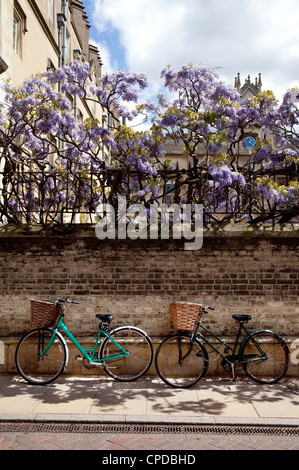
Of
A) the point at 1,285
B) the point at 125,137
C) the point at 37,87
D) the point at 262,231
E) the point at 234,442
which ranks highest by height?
the point at 37,87

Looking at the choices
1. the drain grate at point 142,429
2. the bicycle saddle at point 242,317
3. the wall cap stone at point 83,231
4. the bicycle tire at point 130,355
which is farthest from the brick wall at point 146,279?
the drain grate at point 142,429

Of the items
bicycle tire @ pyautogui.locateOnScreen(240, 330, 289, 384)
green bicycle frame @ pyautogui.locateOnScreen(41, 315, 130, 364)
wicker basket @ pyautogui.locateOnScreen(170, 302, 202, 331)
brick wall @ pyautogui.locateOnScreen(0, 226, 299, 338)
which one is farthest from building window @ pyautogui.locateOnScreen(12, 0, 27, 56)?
bicycle tire @ pyautogui.locateOnScreen(240, 330, 289, 384)

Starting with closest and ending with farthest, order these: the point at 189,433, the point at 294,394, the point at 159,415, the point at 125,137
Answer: the point at 189,433 < the point at 159,415 < the point at 294,394 < the point at 125,137

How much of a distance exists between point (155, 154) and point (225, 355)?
4129 millimetres

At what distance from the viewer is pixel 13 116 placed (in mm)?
9078

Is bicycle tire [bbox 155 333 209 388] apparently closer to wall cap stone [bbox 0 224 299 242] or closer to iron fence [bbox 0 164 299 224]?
wall cap stone [bbox 0 224 299 242]

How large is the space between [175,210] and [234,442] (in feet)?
13.9

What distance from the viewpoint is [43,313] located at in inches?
276

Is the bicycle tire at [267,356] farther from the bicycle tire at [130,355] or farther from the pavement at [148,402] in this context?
the bicycle tire at [130,355]

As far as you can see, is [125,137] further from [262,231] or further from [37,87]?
[262,231]

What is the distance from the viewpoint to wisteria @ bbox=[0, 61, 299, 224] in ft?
26.5

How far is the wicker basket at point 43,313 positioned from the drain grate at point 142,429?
5.93 ft

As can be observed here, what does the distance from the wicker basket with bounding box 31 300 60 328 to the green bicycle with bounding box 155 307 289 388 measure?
1722 mm

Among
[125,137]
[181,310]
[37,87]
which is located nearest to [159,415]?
[181,310]
